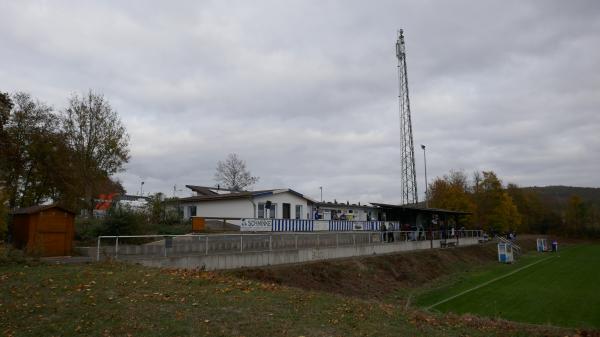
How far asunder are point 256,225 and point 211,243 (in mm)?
8487

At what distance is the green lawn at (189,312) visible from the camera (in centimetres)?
880

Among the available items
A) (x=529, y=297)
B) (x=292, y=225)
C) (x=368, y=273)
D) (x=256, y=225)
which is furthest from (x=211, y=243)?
(x=529, y=297)

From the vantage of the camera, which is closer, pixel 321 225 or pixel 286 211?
pixel 321 225

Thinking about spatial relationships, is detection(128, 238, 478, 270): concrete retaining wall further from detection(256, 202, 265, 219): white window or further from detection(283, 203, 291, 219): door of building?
detection(256, 202, 265, 219): white window

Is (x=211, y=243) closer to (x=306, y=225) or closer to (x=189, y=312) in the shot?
(x=189, y=312)

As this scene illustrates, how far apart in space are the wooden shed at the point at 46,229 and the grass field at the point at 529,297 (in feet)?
53.0

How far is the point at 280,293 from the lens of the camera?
12.3m

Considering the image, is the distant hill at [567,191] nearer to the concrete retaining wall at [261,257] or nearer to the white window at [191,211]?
the concrete retaining wall at [261,257]

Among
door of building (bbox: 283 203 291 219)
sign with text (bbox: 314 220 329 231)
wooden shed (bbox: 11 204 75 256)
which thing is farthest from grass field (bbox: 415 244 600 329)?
wooden shed (bbox: 11 204 75 256)

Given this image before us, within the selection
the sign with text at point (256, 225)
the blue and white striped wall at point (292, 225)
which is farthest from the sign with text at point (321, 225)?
the sign with text at point (256, 225)

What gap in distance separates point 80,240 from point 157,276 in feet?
38.7

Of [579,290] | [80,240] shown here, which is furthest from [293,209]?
[579,290]

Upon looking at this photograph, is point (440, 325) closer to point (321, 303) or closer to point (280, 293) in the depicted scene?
point (321, 303)

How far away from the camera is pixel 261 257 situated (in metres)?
21.8
